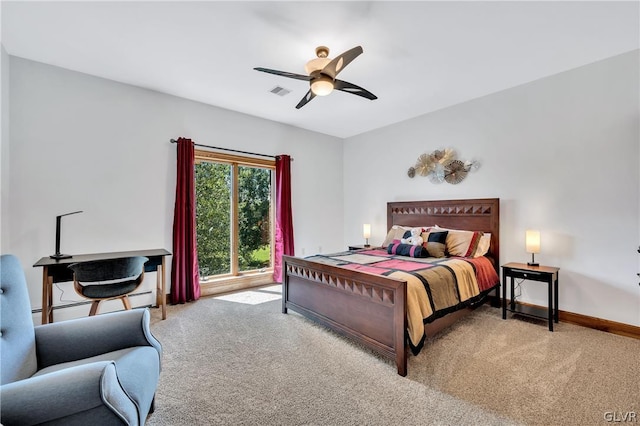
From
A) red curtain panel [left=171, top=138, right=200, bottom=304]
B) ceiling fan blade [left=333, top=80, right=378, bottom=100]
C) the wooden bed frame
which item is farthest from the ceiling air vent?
the wooden bed frame

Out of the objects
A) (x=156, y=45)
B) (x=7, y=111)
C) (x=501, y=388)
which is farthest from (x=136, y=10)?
(x=501, y=388)

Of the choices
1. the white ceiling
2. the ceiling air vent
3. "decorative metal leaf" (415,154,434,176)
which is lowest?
"decorative metal leaf" (415,154,434,176)

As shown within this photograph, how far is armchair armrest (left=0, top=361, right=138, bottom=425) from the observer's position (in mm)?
932

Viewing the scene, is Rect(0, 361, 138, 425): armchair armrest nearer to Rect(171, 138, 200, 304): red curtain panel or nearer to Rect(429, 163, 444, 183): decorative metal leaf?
Rect(171, 138, 200, 304): red curtain panel

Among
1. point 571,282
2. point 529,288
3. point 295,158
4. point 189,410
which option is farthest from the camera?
point 295,158

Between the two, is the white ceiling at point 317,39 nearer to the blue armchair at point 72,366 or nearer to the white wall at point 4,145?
the white wall at point 4,145

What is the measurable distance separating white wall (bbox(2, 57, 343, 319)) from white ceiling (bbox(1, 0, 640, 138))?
25 cm

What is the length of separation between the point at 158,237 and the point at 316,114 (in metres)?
3.00

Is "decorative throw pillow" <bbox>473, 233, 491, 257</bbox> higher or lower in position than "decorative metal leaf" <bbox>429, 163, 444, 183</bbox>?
lower

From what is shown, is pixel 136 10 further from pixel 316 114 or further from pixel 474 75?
pixel 474 75

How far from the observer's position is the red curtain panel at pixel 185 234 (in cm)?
379

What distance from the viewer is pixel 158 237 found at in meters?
3.77

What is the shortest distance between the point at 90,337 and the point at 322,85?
2416mm

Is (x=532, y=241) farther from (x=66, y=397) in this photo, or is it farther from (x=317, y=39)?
(x=66, y=397)
